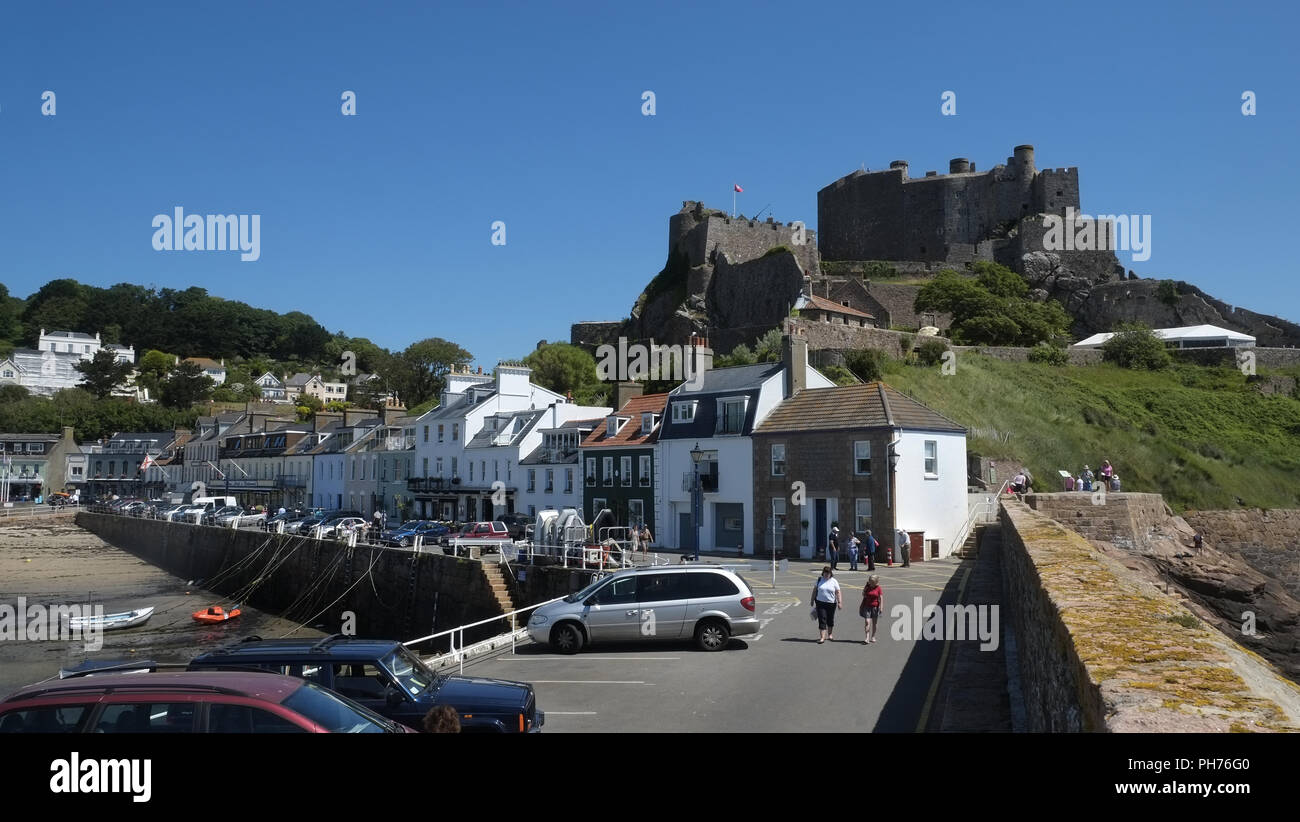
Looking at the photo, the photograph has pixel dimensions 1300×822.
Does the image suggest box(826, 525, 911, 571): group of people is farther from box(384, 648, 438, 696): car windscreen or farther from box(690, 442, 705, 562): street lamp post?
box(384, 648, 438, 696): car windscreen

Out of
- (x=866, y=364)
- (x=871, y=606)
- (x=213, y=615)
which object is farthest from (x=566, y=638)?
(x=866, y=364)

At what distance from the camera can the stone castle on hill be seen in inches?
2830

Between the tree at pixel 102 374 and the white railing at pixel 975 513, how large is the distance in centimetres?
13521

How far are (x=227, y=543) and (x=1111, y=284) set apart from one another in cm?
7491

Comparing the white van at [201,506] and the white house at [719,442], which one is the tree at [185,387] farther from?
the white house at [719,442]

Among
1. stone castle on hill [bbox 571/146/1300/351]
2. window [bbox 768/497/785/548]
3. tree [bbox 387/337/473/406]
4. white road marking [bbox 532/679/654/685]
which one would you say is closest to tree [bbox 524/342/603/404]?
stone castle on hill [bbox 571/146/1300/351]

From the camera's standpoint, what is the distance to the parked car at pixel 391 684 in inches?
417

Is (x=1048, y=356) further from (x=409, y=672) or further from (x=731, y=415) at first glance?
(x=409, y=672)

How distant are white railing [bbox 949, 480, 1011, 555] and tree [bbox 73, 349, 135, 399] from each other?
135 meters

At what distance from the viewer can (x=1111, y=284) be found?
7975 centimetres
